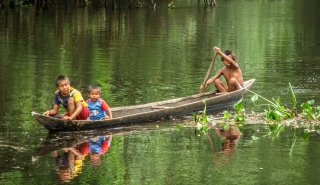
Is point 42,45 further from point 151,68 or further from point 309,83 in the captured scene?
point 309,83

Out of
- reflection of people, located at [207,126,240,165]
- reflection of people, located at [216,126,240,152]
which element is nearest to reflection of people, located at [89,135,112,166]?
reflection of people, located at [207,126,240,165]

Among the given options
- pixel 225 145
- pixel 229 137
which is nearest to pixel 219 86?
pixel 229 137

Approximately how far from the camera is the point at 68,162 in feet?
37.2

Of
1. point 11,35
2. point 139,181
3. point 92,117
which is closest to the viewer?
point 139,181

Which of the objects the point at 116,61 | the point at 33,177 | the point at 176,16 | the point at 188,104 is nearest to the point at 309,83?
the point at 188,104

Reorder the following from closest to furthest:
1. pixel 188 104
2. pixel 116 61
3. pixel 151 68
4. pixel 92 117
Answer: pixel 92 117 → pixel 188 104 → pixel 151 68 → pixel 116 61

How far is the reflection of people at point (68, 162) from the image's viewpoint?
1054cm

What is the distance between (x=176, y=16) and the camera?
4047 cm

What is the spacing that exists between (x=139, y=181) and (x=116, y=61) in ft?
43.2

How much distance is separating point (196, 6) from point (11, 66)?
92.7ft

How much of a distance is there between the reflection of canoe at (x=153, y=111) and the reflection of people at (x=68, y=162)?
3.01 feet

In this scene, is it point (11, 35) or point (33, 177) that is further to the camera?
point (11, 35)

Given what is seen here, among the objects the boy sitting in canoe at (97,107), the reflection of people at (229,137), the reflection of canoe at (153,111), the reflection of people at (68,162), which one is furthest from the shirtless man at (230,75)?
the reflection of people at (68,162)

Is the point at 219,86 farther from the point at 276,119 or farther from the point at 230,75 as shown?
the point at 276,119
